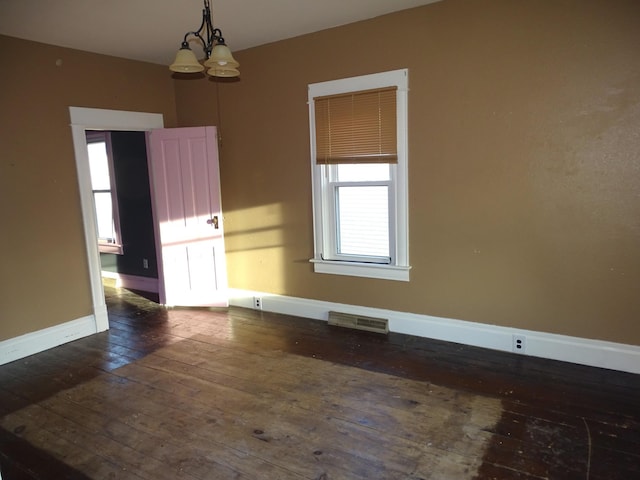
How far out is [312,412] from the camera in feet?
9.07

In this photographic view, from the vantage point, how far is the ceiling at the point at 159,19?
10.5ft

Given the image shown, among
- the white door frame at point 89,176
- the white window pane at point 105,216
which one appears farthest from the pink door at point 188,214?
the white window pane at point 105,216

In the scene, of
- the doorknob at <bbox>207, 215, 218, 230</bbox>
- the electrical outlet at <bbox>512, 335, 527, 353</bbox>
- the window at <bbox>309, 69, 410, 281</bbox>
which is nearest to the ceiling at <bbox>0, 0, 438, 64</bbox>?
the window at <bbox>309, 69, 410, 281</bbox>

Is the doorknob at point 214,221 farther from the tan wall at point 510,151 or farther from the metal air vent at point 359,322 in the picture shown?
the metal air vent at point 359,322

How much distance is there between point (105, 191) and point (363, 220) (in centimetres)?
414

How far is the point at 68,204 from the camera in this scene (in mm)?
4129

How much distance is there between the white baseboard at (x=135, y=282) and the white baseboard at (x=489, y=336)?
6.74 ft

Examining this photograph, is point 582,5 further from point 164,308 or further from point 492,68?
point 164,308

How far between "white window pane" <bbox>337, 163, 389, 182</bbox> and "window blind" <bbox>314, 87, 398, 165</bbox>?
4.4 inches

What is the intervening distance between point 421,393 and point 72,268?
3360mm

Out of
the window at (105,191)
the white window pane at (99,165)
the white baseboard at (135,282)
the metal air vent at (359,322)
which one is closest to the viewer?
the metal air vent at (359,322)

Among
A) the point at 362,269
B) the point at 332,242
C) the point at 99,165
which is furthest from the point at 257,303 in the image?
the point at 99,165

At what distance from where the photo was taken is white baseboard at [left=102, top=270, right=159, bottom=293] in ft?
19.3

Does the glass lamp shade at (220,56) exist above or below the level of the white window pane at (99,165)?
above
